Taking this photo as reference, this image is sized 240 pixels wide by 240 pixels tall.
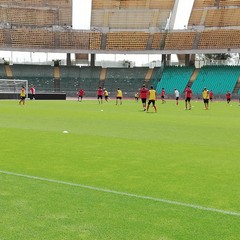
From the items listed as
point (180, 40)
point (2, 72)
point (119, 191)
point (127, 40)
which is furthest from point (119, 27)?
point (119, 191)

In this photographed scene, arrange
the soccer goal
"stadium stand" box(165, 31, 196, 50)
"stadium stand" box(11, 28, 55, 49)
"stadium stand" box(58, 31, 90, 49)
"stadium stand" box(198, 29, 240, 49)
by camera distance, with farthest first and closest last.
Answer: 1. "stadium stand" box(58, 31, 90, 49)
2. "stadium stand" box(11, 28, 55, 49)
3. "stadium stand" box(165, 31, 196, 50)
4. "stadium stand" box(198, 29, 240, 49)
5. the soccer goal

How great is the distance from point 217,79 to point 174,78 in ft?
22.4

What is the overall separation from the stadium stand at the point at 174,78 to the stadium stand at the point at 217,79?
1724 millimetres

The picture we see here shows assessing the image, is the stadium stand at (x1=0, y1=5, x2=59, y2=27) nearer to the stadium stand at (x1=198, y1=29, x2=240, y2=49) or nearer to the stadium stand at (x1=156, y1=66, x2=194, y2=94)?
the stadium stand at (x1=156, y1=66, x2=194, y2=94)

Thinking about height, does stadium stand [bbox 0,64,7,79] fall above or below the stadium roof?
below

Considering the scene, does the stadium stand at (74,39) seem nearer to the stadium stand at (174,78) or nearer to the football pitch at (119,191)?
the stadium stand at (174,78)

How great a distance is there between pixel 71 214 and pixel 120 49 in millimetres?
67178

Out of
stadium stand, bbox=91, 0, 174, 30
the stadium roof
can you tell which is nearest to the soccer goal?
the stadium roof

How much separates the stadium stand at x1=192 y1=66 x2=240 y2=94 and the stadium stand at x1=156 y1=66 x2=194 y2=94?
1.72 metres

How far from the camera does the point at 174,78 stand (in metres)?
70.1

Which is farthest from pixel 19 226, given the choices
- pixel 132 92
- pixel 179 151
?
pixel 132 92

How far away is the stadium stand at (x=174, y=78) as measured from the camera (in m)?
67.8

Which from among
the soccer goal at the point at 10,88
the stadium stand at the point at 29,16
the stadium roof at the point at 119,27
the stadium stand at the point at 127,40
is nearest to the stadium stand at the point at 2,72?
the stadium roof at the point at 119,27

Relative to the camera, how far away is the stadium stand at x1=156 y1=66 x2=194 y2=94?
222 feet
